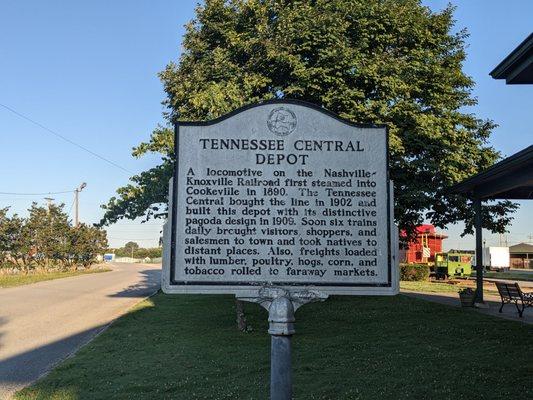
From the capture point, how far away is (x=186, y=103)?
16.5 m

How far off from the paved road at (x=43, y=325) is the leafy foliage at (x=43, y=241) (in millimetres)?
16664

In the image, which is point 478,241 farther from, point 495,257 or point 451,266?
point 495,257

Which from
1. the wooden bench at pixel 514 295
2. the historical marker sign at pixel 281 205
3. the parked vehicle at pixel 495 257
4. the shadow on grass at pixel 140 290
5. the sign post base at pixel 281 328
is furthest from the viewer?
the parked vehicle at pixel 495 257

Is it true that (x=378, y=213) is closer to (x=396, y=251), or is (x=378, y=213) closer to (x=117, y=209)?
(x=396, y=251)

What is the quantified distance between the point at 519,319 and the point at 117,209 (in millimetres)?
13644

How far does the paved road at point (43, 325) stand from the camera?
8.55 meters

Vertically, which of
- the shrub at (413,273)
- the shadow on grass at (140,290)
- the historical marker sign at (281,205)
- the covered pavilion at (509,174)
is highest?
the covered pavilion at (509,174)

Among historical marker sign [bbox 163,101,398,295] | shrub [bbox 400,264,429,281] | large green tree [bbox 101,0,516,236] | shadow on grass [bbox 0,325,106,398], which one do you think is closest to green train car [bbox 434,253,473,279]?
shrub [bbox 400,264,429,281]

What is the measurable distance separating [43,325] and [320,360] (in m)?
8.47

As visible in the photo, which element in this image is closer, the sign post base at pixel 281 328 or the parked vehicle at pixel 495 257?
the sign post base at pixel 281 328

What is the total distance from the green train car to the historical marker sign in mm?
33572

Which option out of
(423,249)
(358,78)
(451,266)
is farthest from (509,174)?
(423,249)

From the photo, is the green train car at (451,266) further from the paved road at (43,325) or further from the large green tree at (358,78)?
the paved road at (43,325)

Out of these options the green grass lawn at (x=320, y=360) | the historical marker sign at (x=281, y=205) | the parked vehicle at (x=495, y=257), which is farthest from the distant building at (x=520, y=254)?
the historical marker sign at (x=281, y=205)
